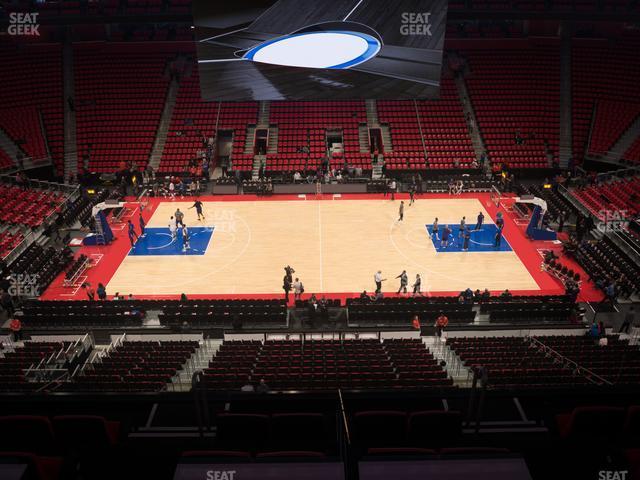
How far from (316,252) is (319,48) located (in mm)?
11705

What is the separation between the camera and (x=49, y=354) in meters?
16.6

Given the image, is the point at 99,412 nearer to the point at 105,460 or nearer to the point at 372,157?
the point at 105,460

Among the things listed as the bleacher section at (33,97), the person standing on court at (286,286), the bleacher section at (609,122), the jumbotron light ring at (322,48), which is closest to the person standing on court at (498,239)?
the person standing on court at (286,286)

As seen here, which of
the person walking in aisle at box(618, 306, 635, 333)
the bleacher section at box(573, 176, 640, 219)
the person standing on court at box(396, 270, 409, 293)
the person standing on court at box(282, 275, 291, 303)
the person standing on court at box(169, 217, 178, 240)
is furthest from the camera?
the bleacher section at box(573, 176, 640, 219)

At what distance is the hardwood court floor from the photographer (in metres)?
24.2

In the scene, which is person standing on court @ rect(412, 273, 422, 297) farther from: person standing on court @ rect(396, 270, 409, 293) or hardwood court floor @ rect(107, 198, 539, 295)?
hardwood court floor @ rect(107, 198, 539, 295)

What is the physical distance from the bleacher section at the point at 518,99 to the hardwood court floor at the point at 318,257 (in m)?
8.26

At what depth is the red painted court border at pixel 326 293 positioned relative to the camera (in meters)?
23.4

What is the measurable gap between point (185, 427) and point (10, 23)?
1345 inches

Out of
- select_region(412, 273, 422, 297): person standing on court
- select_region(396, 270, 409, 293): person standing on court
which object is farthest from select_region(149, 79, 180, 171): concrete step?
select_region(412, 273, 422, 297): person standing on court

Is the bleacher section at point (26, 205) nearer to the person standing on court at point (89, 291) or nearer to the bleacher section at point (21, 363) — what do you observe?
the person standing on court at point (89, 291)

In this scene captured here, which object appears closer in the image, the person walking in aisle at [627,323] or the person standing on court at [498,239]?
the person walking in aisle at [627,323]

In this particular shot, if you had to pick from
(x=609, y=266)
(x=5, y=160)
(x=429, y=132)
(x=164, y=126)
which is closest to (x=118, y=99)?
(x=164, y=126)

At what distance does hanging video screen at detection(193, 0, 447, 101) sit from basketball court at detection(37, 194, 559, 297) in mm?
6825
